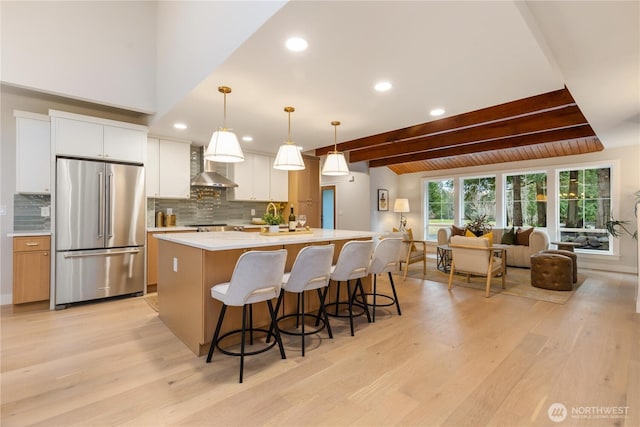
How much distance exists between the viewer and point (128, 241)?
4.10 meters

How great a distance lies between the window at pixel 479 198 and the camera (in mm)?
7562

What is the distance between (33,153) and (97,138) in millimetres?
704

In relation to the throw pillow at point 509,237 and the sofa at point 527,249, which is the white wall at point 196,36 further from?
the throw pillow at point 509,237

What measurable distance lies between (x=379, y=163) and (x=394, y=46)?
6.06 meters

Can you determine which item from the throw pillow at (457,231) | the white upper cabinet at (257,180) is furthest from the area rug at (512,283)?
the white upper cabinet at (257,180)

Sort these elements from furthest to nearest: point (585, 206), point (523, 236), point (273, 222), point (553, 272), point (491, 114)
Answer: point (523, 236), point (585, 206), point (553, 272), point (491, 114), point (273, 222)

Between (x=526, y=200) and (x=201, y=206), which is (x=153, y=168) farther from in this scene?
(x=526, y=200)

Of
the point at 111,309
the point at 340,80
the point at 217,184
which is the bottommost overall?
the point at 111,309

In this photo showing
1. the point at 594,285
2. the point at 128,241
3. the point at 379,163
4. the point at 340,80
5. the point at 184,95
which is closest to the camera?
the point at 340,80

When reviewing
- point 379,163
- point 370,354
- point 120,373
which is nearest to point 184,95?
point 120,373

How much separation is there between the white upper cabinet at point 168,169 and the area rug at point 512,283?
4141mm

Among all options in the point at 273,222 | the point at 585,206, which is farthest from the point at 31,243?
the point at 585,206

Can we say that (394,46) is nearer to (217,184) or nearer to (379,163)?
(217,184)

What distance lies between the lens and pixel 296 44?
2168 millimetres
